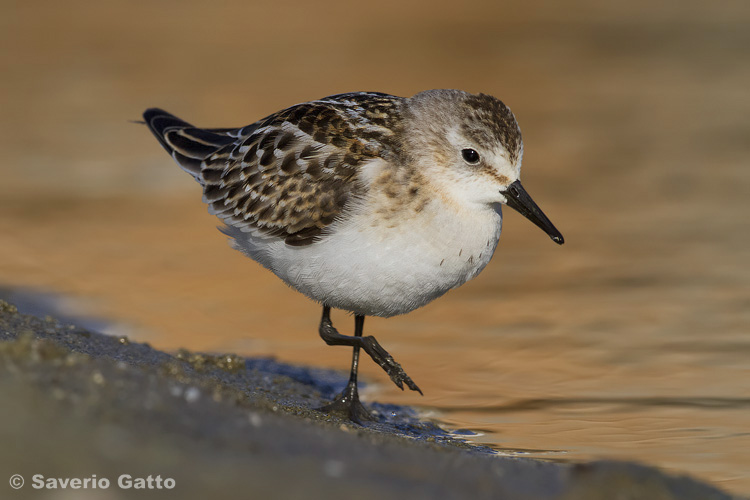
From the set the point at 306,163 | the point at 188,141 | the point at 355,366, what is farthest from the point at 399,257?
the point at 188,141

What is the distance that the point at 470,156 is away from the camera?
6.93 meters

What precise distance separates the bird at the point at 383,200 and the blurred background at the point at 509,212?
1280mm

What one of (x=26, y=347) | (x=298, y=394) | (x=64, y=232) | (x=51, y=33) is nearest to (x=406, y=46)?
(x=51, y=33)

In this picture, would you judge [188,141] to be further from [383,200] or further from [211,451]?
[211,451]

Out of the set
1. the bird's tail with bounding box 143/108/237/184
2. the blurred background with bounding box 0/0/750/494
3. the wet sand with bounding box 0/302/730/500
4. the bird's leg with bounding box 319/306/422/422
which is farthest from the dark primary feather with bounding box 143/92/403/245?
the wet sand with bounding box 0/302/730/500

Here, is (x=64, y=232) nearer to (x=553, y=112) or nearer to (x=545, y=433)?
(x=545, y=433)

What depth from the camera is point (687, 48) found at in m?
19.0

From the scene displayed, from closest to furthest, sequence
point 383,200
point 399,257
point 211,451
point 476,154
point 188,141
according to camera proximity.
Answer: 1. point 211,451
2. point 399,257
3. point 383,200
4. point 476,154
5. point 188,141

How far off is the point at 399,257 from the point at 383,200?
1.34ft

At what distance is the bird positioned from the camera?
667 centimetres

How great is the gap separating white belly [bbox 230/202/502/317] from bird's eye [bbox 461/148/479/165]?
0.33 metres

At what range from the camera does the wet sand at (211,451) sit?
4023 millimetres

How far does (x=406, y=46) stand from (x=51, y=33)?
6.55 m

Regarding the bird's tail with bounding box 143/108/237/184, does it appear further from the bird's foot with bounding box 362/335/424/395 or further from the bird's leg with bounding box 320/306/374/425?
the bird's foot with bounding box 362/335/424/395
